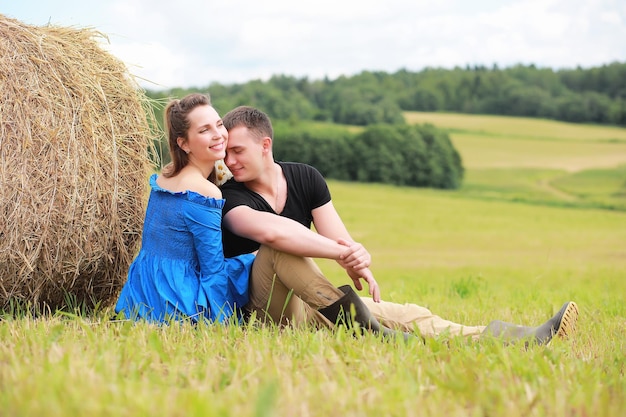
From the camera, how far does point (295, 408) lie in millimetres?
2514

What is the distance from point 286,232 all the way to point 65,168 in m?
1.54

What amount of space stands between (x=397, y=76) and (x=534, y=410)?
94.8 meters

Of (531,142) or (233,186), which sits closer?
(233,186)

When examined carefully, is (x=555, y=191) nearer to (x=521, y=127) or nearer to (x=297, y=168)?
(x=521, y=127)

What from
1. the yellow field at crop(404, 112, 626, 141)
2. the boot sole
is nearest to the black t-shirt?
the boot sole

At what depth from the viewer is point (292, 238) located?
4.38 meters

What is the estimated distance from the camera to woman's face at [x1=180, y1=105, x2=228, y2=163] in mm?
4730

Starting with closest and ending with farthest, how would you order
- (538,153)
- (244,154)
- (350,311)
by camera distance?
1. (350,311)
2. (244,154)
3. (538,153)

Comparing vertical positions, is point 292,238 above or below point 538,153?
above

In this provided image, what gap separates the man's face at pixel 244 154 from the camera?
490cm

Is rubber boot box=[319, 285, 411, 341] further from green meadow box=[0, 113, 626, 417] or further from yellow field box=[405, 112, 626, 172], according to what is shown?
yellow field box=[405, 112, 626, 172]

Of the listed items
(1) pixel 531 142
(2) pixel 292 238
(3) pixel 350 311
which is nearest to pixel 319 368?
(3) pixel 350 311

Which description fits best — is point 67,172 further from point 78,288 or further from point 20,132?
point 78,288

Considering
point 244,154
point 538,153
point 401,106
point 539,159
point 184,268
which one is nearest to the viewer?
point 184,268
